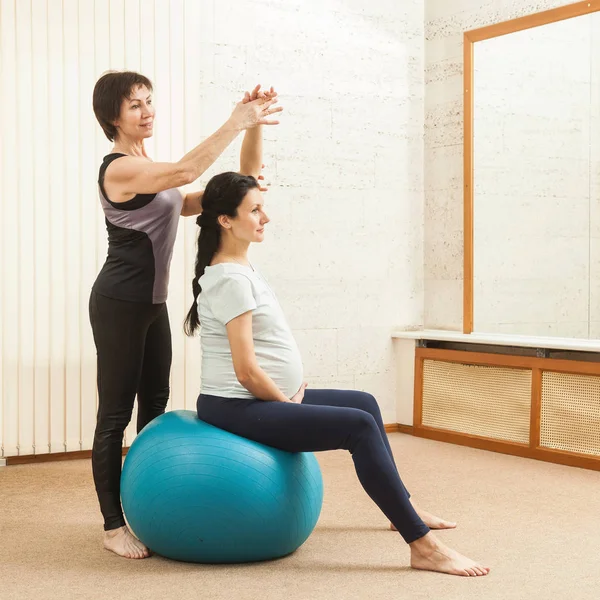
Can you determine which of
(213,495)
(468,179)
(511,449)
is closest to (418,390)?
(511,449)

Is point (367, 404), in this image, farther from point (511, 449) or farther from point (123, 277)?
point (511, 449)

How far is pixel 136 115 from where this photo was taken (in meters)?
2.81

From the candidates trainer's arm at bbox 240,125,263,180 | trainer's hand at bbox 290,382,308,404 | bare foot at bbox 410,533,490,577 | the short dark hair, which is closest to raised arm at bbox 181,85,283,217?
trainer's arm at bbox 240,125,263,180

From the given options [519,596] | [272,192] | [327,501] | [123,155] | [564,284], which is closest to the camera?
[519,596]

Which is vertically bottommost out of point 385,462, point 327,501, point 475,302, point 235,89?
→ point 327,501

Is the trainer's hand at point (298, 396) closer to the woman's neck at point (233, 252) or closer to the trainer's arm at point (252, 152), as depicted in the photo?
the woman's neck at point (233, 252)

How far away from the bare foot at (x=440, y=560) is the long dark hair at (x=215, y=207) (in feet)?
3.07

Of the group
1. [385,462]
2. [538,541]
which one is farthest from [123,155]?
[538,541]

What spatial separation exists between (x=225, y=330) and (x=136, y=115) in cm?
73

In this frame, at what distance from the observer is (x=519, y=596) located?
239 centimetres

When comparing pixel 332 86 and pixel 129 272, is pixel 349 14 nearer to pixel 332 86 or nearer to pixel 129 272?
pixel 332 86

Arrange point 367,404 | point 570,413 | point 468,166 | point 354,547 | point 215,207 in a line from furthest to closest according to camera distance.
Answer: point 468,166, point 570,413, point 367,404, point 354,547, point 215,207

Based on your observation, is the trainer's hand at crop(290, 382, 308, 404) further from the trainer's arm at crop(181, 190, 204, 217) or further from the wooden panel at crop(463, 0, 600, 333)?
the wooden panel at crop(463, 0, 600, 333)

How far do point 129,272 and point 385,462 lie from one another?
38.1 inches
